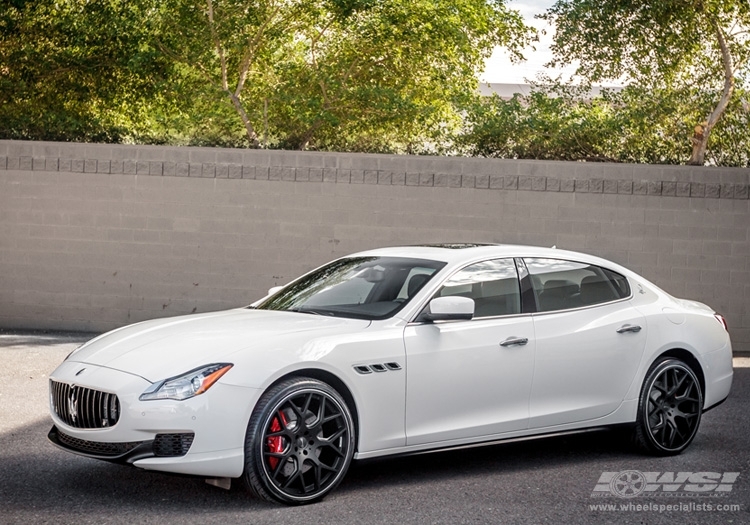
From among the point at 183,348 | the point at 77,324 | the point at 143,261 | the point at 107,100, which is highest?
the point at 107,100

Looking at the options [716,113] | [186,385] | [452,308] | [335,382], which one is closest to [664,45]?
[716,113]

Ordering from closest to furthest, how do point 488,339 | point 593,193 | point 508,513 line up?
point 508,513
point 488,339
point 593,193

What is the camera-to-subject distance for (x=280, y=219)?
15.4 m

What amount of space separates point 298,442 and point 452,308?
1.29 m

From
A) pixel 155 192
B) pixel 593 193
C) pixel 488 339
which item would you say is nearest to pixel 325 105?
pixel 155 192

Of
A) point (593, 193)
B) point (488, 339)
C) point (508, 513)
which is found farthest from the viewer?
point (593, 193)

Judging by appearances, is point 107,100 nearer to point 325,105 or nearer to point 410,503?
point 325,105

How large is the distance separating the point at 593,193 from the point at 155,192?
252 inches

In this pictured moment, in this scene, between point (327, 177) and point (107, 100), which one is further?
point (107, 100)

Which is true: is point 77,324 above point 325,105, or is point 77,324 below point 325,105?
below

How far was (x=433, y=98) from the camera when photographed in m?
18.2

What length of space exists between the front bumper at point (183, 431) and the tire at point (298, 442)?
94mm

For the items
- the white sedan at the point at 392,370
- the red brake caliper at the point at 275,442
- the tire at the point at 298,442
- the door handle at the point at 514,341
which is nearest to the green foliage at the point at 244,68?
the white sedan at the point at 392,370

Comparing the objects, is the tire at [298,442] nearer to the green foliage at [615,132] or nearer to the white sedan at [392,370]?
the white sedan at [392,370]
